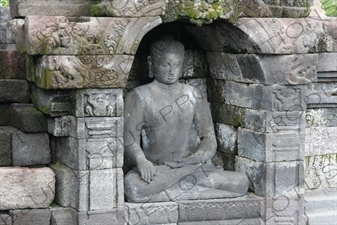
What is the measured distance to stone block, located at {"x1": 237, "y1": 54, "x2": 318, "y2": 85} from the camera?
6062 millimetres

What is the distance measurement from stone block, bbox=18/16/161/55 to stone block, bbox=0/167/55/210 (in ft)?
2.83

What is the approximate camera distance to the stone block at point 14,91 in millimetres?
5980

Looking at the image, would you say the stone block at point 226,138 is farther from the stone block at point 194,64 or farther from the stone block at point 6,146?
the stone block at point 6,146

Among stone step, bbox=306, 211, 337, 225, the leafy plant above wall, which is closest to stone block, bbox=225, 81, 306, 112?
stone step, bbox=306, 211, 337, 225

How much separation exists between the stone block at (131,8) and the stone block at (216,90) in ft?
4.07

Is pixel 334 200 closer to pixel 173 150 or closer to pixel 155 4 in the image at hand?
pixel 173 150

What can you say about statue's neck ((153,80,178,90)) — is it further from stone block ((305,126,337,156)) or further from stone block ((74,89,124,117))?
stone block ((305,126,337,156))

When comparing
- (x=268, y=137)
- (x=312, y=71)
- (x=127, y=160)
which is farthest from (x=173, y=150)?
(x=312, y=71)

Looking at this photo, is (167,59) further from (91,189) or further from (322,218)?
(322,218)

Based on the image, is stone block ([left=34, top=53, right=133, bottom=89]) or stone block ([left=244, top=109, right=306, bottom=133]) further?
stone block ([left=244, top=109, right=306, bottom=133])

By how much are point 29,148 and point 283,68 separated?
2049mm

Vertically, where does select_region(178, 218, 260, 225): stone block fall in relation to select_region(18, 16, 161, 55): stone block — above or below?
below

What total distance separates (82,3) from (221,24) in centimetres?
111

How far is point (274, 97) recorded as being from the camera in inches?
241
